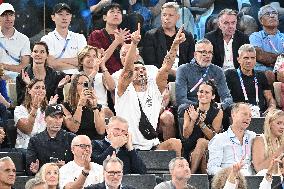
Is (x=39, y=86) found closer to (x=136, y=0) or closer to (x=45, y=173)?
(x=45, y=173)

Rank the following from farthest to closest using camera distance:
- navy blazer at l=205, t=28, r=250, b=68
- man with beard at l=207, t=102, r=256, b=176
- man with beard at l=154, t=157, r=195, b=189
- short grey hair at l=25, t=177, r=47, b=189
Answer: navy blazer at l=205, t=28, r=250, b=68, man with beard at l=207, t=102, r=256, b=176, man with beard at l=154, t=157, r=195, b=189, short grey hair at l=25, t=177, r=47, b=189

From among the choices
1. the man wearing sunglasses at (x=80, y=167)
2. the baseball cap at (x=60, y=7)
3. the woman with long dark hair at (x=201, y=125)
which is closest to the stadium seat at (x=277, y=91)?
the woman with long dark hair at (x=201, y=125)

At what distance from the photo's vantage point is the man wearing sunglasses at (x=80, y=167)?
12805 millimetres

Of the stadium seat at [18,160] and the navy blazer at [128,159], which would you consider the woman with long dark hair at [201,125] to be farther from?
the stadium seat at [18,160]

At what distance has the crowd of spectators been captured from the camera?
42.9ft

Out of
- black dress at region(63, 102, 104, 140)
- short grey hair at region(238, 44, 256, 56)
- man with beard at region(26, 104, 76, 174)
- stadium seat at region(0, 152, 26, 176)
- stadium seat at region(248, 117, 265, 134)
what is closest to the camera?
man with beard at region(26, 104, 76, 174)

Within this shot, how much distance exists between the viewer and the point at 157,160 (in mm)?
13758

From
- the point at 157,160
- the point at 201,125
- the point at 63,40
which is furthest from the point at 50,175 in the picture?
the point at 63,40

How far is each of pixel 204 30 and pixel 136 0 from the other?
41.1 inches

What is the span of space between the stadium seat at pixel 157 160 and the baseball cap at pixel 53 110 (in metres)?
1.06

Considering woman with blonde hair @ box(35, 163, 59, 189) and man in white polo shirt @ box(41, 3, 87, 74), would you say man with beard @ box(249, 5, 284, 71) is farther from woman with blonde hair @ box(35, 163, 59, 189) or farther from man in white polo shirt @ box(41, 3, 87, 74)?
woman with blonde hair @ box(35, 163, 59, 189)

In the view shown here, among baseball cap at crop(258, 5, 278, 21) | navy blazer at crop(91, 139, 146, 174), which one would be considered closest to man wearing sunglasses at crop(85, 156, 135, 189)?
navy blazer at crop(91, 139, 146, 174)

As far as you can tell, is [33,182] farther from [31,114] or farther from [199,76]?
[199,76]

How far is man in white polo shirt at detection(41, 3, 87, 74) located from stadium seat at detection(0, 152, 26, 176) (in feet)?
7.66
